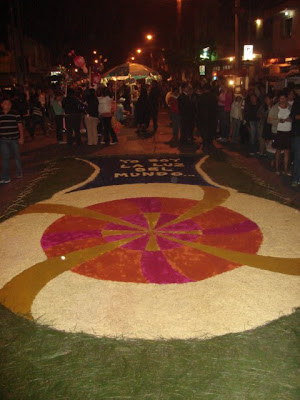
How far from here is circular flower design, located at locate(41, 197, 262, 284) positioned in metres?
5.34

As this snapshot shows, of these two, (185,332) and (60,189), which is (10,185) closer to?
(60,189)

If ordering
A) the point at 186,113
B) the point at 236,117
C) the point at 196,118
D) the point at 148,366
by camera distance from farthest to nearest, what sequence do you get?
the point at 196,118, the point at 186,113, the point at 236,117, the point at 148,366

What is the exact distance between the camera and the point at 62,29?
40312 millimetres

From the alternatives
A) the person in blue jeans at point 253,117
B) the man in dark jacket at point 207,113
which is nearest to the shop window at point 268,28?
the man in dark jacket at point 207,113

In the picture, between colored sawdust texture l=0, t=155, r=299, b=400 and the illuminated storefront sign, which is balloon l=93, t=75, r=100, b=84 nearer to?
the illuminated storefront sign

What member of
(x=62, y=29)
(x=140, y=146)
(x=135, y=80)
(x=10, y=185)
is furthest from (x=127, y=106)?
(x=62, y=29)

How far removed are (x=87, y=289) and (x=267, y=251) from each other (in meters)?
2.73

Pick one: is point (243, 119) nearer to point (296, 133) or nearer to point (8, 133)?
point (296, 133)

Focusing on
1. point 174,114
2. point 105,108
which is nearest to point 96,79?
point 105,108

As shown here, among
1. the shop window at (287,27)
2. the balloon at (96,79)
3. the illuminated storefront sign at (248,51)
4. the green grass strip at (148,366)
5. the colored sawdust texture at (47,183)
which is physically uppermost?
the shop window at (287,27)

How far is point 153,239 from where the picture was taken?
6363 mm

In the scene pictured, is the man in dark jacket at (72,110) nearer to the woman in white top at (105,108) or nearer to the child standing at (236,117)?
the woman in white top at (105,108)

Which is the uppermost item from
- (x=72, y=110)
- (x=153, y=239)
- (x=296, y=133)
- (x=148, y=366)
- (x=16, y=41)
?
(x=16, y=41)

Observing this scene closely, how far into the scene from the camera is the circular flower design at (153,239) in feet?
17.5
